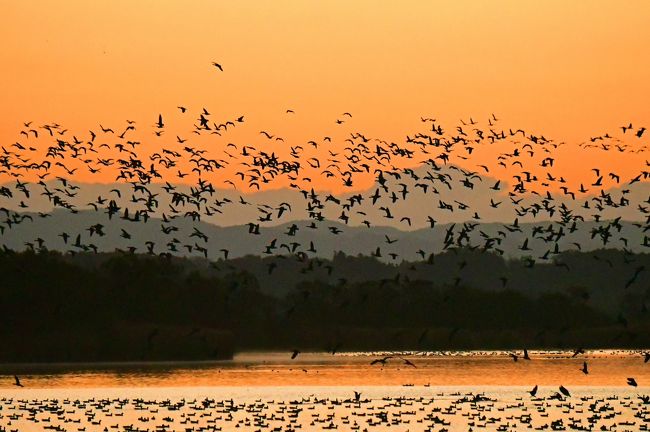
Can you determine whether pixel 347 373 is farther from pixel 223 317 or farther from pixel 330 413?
pixel 330 413

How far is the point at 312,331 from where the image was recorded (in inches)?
4727

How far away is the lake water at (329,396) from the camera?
5606cm

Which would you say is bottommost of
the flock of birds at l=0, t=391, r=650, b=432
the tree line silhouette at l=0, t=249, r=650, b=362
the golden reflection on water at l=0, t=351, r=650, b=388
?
the flock of birds at l=0, t=391, r=650, b=432

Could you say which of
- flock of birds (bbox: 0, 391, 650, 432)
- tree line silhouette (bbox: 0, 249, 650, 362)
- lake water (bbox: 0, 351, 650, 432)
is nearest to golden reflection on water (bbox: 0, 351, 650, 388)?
lake water (bbox: 0, 351, 650, 432)

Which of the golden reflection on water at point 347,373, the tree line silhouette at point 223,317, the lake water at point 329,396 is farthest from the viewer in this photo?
the tree line silhouette at point 223,317

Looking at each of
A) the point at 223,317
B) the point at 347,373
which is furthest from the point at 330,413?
the point at 223,317

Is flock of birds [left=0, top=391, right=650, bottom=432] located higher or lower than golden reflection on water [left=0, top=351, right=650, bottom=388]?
lower

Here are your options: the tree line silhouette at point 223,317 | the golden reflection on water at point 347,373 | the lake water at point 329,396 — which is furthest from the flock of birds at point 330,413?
the tree line silhouette at point 223,317

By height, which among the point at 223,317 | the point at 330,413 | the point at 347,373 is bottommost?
the point at 330,413

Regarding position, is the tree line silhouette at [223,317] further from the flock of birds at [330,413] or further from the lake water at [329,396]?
the flock of birds at [330,413]

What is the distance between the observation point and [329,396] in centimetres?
7000

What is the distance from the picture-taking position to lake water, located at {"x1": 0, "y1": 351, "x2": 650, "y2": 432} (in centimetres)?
5606

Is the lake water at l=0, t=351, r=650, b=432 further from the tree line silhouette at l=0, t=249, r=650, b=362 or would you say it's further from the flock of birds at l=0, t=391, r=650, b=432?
the tree line silhouette at l=0, t=249, r=650, b=362

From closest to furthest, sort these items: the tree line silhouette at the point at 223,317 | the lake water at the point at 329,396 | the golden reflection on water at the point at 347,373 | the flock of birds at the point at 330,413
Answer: the flock of birds at the point at 330,413
the lake water at the point at 329,396
the golden reflection on water at the point at 347,373
the tree line silhouette at the point at 223,317
